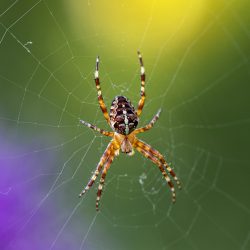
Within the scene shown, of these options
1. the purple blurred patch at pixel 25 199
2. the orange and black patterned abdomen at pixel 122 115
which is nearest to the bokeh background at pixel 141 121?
the purple blurred patch at pixel 25 199

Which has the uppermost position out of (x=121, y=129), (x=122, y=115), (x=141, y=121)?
(x=141, y=121)

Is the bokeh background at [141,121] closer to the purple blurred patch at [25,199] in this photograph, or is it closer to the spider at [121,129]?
the purple blurred patch at [25,199]

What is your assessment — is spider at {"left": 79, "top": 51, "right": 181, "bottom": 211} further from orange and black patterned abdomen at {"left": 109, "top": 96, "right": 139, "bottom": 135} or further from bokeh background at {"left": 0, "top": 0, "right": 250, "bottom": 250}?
bokeh background at {"left": 0, "top": 0, "right": 250, "bottom": 250}

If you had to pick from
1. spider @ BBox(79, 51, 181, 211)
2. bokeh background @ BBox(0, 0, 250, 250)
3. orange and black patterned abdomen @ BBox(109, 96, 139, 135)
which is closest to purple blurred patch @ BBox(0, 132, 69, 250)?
bokeh background @ BBox(0, 0, 250, 250)

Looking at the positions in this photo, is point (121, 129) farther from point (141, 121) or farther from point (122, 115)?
point (141, 121)

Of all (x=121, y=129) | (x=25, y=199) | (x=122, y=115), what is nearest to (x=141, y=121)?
(x=121, y=129)

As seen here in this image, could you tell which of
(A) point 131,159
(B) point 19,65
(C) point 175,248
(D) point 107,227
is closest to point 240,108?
(A) point 131,159
